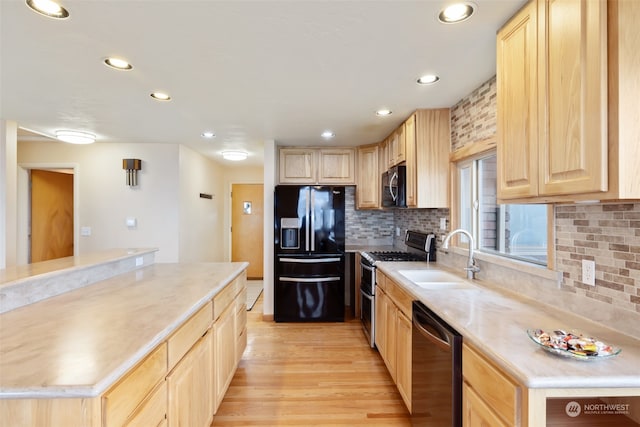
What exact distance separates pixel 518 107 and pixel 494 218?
1158 mm

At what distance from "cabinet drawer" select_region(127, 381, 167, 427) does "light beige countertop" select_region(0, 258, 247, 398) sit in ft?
0.62

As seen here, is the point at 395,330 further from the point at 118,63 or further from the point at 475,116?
the point at 118,63

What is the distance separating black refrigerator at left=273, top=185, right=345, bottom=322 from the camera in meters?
3.86

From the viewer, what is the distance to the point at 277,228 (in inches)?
153

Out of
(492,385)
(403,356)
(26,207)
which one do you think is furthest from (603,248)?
(26,207)

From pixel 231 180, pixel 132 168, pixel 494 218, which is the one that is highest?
pixel 231 180

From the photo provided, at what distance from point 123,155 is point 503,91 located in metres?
4.37

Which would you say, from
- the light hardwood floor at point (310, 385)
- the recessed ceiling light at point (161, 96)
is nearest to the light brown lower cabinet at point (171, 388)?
the light hardwood floor at point (310, 385)

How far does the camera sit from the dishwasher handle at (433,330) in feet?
4.61

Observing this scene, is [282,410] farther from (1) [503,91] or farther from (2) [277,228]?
(1) [503,91]

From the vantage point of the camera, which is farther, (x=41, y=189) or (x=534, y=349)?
(x=41, y=189)

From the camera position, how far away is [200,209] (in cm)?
501

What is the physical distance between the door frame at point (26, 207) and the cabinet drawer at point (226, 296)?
2.86m

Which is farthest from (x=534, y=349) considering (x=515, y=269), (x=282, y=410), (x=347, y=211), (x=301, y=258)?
(x=347, y=211)
